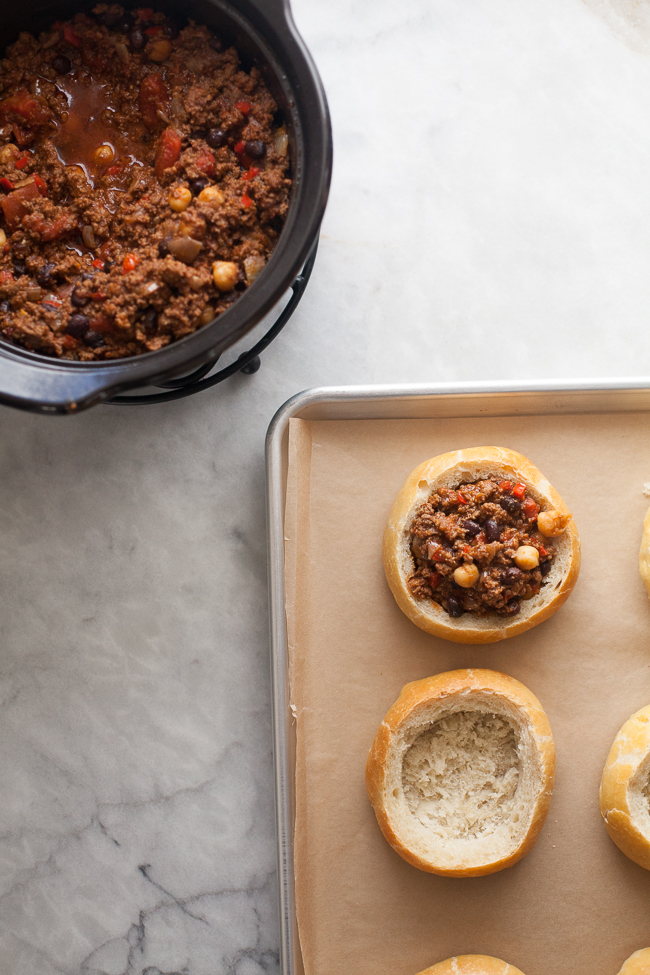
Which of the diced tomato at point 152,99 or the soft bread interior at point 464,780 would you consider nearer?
the diced tomato at point 152,99

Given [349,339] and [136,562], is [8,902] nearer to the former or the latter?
[136,562]

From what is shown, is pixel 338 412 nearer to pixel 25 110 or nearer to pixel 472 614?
pixel 472 614

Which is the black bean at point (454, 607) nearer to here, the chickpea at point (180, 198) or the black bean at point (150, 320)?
the black bean at point (150, 320)

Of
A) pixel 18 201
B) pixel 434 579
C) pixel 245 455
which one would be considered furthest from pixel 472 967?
pixel 18 201

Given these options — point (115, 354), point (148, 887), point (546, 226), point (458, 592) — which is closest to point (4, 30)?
point (115, 354)

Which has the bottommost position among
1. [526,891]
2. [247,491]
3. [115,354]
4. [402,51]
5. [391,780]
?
[526,891]

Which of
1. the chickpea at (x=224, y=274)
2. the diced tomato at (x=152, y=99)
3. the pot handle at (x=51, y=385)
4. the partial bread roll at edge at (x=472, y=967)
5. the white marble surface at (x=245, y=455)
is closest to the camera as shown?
the pot handle at (x=51, y=385)

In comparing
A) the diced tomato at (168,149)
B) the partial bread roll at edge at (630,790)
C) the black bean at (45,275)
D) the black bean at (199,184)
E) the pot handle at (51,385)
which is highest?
the diced tomato at (168,149)

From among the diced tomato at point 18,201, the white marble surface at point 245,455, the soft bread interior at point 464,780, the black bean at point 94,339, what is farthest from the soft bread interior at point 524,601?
the diced tomato at point 18,201
